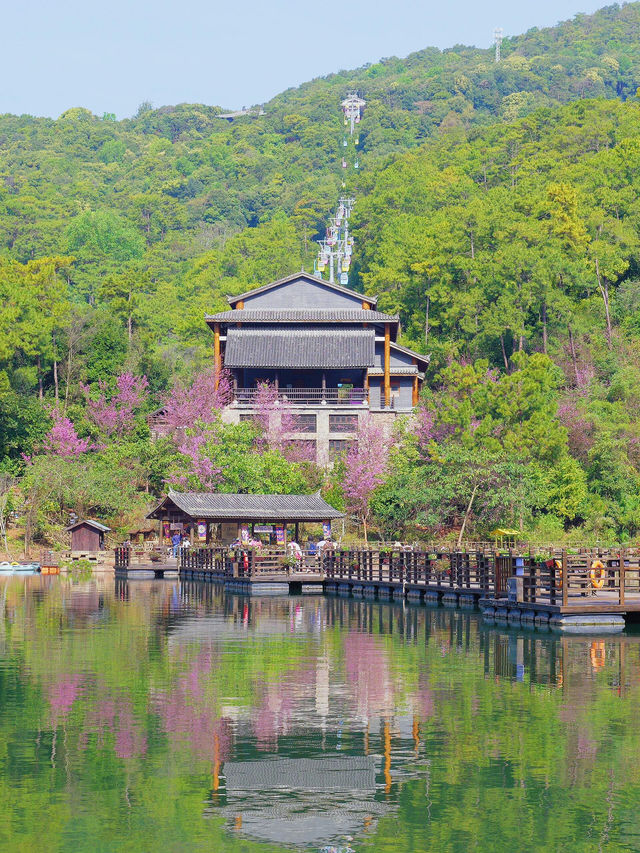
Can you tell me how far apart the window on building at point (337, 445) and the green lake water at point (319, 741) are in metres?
39.9

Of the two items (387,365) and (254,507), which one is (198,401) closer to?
(387,365)

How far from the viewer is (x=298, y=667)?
2688cm

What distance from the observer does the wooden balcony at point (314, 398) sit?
74.4m

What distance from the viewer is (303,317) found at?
75.5m

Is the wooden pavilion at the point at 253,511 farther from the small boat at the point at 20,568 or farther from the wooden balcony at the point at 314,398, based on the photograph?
the wooden balcony at the point at 314,398

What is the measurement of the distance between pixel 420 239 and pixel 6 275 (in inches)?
1102

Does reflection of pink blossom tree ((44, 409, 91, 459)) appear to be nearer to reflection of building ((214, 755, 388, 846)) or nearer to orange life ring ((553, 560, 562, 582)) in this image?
orange life ring ((553, 560, 562, 582))

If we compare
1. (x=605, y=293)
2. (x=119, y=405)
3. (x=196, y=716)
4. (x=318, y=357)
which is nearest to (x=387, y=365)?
(x=318, y=357)

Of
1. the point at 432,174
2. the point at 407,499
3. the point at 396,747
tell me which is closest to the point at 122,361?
the point at 407,499

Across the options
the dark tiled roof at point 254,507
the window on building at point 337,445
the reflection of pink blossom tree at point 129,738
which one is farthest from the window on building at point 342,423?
the reflection of pink blossom tree at point 129,738

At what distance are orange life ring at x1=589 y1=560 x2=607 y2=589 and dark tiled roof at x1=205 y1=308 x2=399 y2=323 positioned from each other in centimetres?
3758

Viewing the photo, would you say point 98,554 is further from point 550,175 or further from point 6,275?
point 550,175

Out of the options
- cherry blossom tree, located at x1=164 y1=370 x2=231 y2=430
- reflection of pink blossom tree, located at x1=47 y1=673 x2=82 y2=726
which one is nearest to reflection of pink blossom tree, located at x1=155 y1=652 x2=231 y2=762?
reflection of pink blossom tree, located at x1=47 y1=673 x2=82 y2=726

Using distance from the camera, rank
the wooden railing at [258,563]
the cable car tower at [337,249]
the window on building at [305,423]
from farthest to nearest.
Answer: the cable car tower at [337,249] → the window on building at [305,423] → the wooden railing at [258,563]
